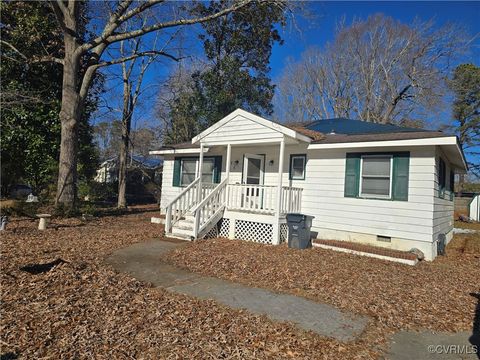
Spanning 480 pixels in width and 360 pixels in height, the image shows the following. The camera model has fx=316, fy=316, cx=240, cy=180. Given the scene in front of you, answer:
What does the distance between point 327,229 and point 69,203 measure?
8852 millimetres

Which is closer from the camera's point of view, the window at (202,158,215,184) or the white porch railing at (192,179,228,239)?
the white porch railing at (192,179,228,239)

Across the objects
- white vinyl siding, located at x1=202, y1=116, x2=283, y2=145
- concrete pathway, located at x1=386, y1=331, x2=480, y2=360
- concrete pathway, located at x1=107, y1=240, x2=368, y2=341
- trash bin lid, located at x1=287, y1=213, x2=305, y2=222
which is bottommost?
concrete pathway, located at x1=386, y1=331, x2=480, y2=360

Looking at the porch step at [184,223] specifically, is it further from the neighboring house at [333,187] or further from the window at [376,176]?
the window at [376,176]

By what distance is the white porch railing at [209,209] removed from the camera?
891cm

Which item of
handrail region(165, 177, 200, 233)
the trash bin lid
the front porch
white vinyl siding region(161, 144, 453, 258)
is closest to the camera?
white vinyl siding region(161, 144, 453, 258)

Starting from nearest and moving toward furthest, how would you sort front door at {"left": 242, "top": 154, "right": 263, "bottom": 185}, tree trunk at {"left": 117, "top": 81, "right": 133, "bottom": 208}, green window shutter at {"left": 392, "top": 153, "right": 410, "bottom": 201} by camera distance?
green window shutter at {"left": 392, "top": 153, "right": 410, "bottom": 201}
front door at {"left": 242, "top": 154, "right": 263, "bottom": 185}
tree trunk at {"left": 117, "top": 81, "right": 133, "bottom": 208}

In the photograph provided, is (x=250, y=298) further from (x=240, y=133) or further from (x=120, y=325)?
(x=240, y=133)

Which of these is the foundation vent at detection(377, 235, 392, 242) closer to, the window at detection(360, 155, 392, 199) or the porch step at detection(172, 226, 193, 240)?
the window at detection(360, 155, 392, 199)

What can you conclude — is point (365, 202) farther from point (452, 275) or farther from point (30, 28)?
point (30, 28)

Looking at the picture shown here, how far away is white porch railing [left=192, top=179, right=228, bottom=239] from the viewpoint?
8.91 meters

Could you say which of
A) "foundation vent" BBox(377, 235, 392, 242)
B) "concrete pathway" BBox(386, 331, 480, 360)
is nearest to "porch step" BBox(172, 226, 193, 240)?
"foundation vent" BBox(377, 235, 392, 242)

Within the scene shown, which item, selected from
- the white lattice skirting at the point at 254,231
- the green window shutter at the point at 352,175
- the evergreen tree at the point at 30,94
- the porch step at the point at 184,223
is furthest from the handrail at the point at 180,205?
the evergreen tree at the point at 30,94

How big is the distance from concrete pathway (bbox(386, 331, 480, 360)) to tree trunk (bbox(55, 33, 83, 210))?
10.9 m

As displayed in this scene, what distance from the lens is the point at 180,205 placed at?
9953mm
